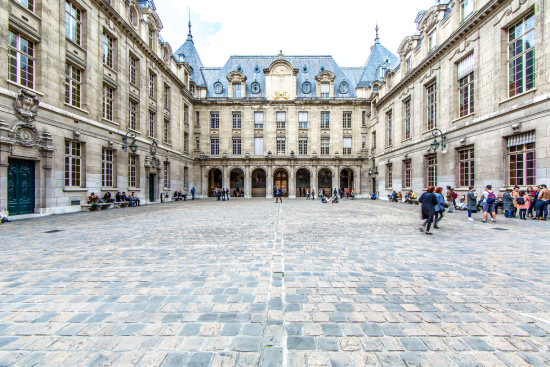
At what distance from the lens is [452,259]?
5.02m

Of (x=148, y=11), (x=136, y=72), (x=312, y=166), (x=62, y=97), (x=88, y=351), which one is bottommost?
(x=88, y=351)

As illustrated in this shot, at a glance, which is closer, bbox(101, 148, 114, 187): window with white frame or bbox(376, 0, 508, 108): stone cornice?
bbox(376, 0, 508, 108): stone cornice

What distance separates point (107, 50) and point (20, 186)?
36.2 ft

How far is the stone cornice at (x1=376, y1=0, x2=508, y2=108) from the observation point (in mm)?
13727

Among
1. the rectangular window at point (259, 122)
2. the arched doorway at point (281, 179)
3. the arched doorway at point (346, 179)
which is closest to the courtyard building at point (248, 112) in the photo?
the rectangular window at point (259, 122)

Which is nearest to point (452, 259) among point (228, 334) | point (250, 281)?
point (250, 281)

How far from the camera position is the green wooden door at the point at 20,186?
37.7 feet

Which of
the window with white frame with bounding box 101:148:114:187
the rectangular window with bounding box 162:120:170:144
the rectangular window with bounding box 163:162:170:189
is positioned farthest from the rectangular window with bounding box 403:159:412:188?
the window with white frame with bounding box 101:148:114:187

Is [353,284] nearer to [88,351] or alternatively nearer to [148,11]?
[88,351]

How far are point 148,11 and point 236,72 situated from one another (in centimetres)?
1404

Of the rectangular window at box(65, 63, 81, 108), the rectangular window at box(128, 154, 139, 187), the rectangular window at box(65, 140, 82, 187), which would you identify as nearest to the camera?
the rectangular window at box(65, 140, 82, 187)

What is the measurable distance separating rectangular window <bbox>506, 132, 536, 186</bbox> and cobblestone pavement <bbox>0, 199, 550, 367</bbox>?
8.94 metres

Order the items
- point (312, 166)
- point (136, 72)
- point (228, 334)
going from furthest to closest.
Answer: point (312, 166) → point (136, 72) → point (228, 334)

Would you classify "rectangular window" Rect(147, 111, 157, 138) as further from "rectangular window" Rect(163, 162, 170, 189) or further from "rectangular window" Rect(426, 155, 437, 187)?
"rectangular window" Rect(426, 155, 437, 187)
